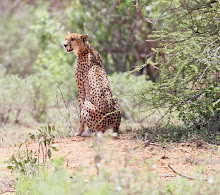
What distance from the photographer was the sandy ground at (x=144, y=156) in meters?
4.11

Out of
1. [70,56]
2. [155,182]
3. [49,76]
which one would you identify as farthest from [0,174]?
[70,56]

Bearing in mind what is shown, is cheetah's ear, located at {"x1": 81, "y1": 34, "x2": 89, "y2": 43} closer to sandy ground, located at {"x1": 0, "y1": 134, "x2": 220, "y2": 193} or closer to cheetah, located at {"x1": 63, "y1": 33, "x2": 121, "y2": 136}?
cheetah, located at {"x1": 63, "y1": 33, "x2": 121, "y2": 136}

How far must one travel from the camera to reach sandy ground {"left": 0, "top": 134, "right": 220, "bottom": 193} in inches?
162

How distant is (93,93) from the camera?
540cm

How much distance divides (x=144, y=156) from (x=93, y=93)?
49.9 inches

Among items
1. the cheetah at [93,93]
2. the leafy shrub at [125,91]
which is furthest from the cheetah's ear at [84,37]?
the leafy shrub at [125,91]

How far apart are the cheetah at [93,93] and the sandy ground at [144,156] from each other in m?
0.24

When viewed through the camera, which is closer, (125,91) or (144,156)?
(144,156)

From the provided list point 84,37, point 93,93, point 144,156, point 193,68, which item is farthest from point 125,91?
point 144,156

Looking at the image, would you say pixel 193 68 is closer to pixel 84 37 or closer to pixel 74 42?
pixel 84 37

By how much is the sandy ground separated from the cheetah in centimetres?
24

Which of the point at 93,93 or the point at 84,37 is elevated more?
the point at 84,37

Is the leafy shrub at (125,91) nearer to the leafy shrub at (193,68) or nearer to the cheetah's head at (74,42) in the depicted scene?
the leafy shrub at (193,68)

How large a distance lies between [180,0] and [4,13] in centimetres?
1023
